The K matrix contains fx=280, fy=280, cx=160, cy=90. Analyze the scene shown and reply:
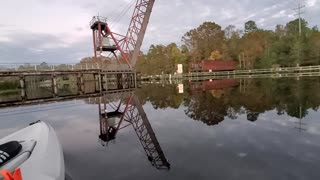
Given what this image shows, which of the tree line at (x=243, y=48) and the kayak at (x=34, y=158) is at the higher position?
the tree line at (x=243, y=48)

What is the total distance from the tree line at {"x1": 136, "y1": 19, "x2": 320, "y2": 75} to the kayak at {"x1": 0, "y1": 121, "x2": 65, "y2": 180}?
56293 mm

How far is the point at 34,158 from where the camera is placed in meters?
4.09

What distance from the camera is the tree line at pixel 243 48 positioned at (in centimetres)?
5494

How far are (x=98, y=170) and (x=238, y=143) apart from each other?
11.1 feet

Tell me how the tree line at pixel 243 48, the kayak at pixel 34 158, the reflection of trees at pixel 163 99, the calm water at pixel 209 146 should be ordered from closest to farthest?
the kayak at pixel 34 158 → the calm water at pixel 209 146 → the reflection of trees at pixel 163 99 → the tree line at pixel 243 48

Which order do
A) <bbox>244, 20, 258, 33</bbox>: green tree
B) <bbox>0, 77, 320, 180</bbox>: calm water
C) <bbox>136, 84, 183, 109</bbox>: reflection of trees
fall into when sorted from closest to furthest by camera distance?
<bbox>0, 77, 320, 180</bbox>: calm water
<bbox>136, 84, 183, 109</bbox>: reflection of trees
<bbox>244, 20, 258, 33</bbox>: green tree

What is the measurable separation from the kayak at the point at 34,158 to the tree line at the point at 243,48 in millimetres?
56293

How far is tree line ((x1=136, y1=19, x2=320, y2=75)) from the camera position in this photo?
54.9 m

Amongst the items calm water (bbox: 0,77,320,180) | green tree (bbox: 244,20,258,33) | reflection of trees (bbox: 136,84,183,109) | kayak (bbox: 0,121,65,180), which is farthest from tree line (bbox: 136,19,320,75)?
kayak (bbox: 0,121,65,180)

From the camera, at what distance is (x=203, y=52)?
7156 cm

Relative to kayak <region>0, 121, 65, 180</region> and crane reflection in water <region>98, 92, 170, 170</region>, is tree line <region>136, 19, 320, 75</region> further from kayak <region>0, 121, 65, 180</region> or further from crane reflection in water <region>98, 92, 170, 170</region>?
kayak <region>0, 121, 65, 180</region>

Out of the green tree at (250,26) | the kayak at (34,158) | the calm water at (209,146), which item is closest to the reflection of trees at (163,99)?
the calm water at (209,146)

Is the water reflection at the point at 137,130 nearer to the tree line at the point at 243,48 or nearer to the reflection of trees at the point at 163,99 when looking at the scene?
the reflection of trees at the point at 163,99

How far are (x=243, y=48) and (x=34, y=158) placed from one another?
66291mm
